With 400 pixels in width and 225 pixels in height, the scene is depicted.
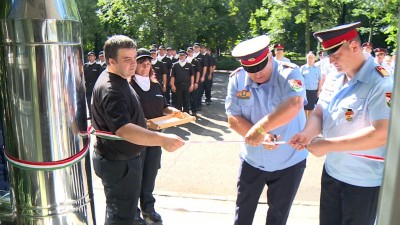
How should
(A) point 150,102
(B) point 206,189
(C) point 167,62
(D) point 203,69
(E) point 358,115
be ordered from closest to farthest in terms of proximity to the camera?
(E) point 358,115 → (A) point 150,102 → (B) point 206,189 → (C) point 167,62 → (D) point 203,69

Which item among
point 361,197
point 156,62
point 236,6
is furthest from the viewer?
point 236,6

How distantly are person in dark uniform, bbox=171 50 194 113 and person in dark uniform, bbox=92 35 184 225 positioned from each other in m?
7.25

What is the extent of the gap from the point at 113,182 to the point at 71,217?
120 cm

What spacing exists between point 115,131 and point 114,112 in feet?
0.44

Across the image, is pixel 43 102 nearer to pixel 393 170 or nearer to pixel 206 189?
pixel 393 170

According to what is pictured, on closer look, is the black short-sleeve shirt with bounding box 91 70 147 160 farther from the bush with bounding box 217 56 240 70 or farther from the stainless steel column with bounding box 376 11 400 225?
the bush with bounding box 217 56 240 70

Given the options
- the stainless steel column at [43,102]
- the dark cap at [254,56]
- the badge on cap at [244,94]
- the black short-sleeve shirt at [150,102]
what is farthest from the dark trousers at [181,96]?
the stainless steel column at [43,102]

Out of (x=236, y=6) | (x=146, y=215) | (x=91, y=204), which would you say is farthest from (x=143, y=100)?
(x=236, y=6)

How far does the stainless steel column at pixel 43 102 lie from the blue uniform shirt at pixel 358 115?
1.66 metres

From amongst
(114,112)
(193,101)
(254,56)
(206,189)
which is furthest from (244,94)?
(193,101)

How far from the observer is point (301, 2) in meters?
20.2

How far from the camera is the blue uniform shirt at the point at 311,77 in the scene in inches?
336

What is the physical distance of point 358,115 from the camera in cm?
245

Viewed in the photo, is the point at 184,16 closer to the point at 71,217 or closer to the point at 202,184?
the point at 202,184
